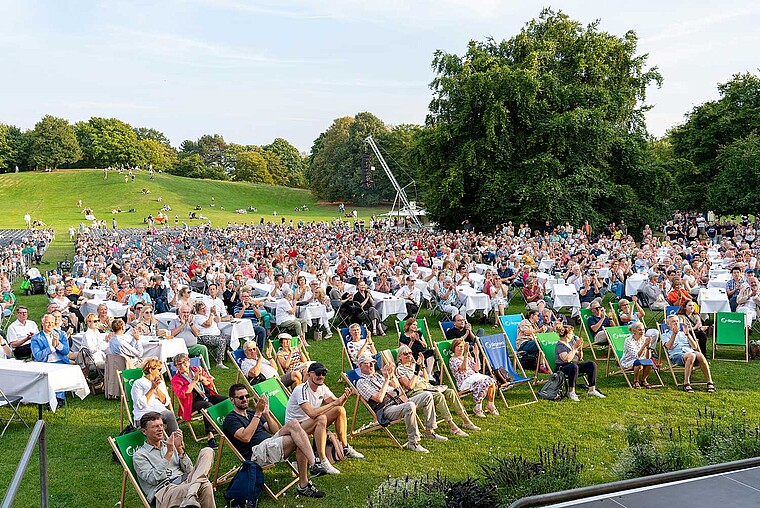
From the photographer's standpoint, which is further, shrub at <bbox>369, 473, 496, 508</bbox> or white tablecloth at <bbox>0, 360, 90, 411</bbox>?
white tablecloth at <bbox>0, 360, 90, 411</bbox>

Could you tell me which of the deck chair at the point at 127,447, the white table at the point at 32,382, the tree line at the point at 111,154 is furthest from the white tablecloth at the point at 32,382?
the tree line at the point at 111,154

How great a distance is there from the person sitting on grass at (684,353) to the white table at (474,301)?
13.9 feet

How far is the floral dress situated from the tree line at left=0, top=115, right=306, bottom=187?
98.8 m

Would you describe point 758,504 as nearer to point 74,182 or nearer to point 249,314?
point 249,314

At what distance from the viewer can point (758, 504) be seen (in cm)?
426

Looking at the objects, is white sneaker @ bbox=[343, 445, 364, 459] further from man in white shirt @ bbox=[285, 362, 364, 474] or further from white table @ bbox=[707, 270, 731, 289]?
white table @ bbox=[707, 270, 731, 289]

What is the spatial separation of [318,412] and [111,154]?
4208 inches

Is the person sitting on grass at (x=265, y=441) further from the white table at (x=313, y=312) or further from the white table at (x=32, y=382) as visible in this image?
the white table at (x=313, y=312)

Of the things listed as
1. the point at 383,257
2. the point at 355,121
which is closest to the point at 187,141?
the point at 355,121

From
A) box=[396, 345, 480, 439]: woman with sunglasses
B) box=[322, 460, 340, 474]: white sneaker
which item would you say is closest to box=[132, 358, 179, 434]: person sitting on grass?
box=[322, 460, 340, 474]: white sneaker

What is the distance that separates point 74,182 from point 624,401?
8911 cm

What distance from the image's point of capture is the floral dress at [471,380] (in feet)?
27.3

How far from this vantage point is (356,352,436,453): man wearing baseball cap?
282 inches

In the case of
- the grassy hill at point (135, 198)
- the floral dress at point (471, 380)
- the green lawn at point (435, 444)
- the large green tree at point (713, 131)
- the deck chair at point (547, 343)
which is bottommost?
the green lawn at point (435, 444)
